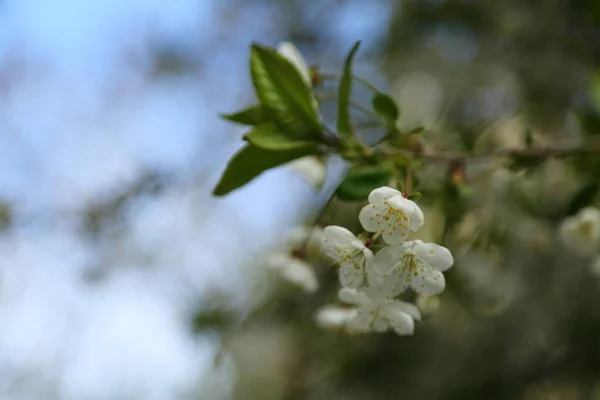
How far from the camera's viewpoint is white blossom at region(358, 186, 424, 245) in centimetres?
61

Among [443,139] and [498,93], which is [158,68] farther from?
[443,139]

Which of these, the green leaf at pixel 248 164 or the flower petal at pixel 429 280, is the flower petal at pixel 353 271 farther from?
the green leaf at pixel 248 164

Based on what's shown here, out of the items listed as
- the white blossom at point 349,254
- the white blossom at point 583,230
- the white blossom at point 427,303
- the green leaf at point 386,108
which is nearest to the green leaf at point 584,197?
the white blossom at point 583,230

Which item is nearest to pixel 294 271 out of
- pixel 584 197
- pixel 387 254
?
pixel 387 254

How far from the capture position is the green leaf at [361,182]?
2.24 ft

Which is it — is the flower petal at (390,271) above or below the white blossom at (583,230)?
above

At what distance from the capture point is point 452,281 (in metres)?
1.19

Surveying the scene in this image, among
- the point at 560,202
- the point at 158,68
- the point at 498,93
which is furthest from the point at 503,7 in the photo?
the point at 158,68

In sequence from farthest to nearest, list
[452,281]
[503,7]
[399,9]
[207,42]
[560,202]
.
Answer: [207,42], [399,9], [503,7], [560,202], [452,281]

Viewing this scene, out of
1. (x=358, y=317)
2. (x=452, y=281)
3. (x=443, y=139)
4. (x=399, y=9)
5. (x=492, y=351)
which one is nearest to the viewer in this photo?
(x=358, y=317)

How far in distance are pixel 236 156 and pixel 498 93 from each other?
4.79 ft

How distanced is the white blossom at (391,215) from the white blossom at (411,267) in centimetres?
1

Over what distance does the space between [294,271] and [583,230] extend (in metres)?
0.49

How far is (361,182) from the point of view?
0.70 meters
